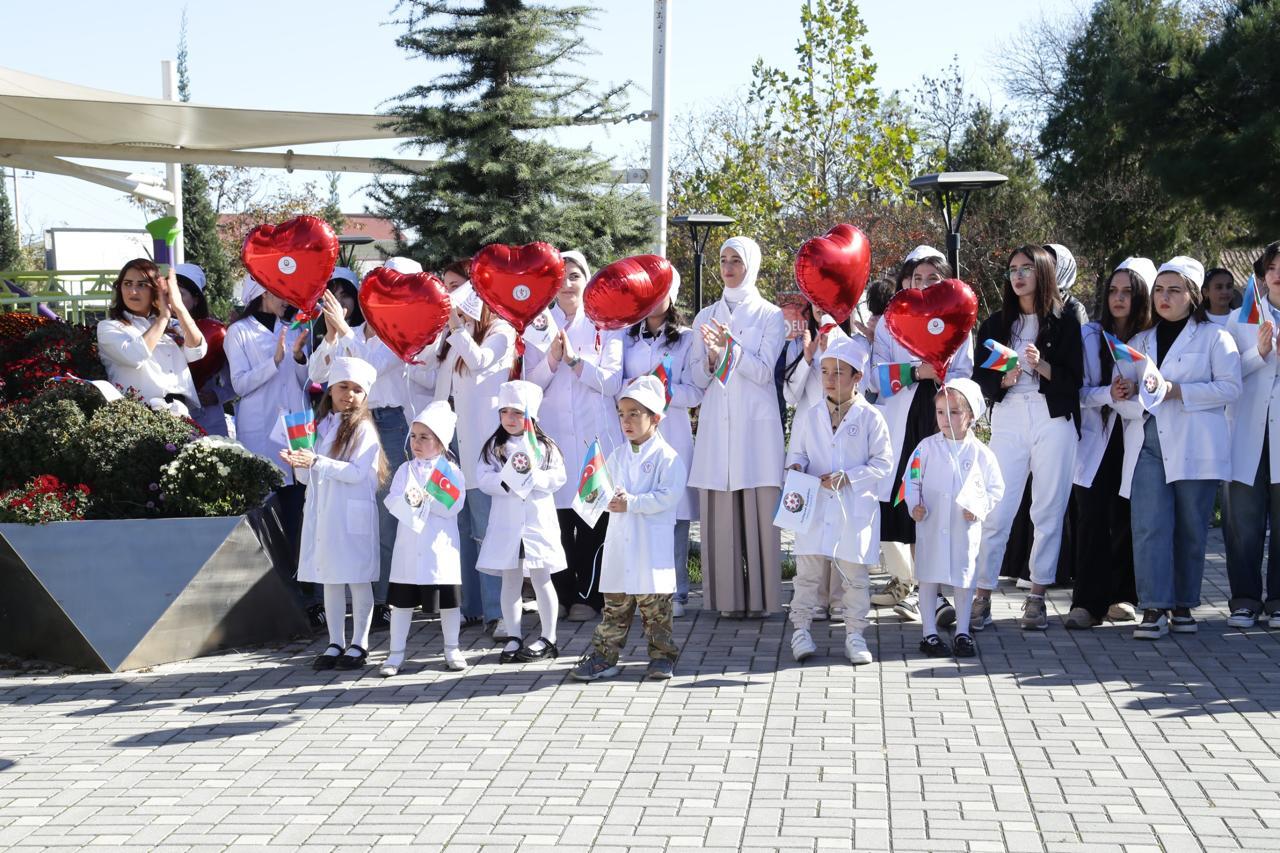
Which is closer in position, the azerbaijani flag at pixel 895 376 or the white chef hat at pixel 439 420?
the white chef hat at pixel 439 420

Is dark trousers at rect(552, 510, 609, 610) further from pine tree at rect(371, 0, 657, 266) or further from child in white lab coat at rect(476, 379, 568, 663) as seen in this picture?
pine tree at rect(371, 0, 657, 266)

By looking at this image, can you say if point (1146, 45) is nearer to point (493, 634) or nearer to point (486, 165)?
point (486, 165)

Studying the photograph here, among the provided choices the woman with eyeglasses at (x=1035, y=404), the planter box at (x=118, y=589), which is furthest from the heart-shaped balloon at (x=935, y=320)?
the planter box at (x=118, y=589)

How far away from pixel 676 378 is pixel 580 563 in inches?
49.5

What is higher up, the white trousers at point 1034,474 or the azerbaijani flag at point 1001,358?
the azerbaijani flag at point 1001,358

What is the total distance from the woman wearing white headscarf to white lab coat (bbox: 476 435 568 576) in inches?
46.2

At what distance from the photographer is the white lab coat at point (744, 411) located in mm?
7891

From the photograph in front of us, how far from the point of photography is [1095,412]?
25.6ft

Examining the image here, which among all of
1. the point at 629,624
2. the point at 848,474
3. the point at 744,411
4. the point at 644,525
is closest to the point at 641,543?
the point at 644,525

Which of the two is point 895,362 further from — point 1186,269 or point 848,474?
point 1186,269

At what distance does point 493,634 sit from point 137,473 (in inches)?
82.2

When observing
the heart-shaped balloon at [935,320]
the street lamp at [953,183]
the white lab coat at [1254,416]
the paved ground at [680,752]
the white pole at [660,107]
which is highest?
the white pole at [660,107]

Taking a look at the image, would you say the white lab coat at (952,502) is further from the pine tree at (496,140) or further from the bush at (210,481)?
the pine tree at (496,140)

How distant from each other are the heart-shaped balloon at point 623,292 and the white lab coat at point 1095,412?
2380 mm
